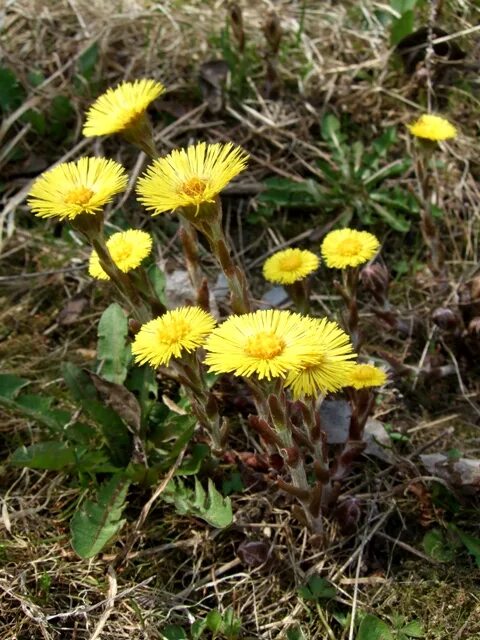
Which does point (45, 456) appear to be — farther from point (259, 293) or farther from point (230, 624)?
point (259, 293)

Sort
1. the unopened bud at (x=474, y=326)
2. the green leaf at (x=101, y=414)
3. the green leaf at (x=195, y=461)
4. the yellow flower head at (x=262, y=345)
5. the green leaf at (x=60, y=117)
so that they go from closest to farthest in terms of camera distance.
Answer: the yellow flower head at (x=262, y=345) → the green leaf at (x=195, y=461) → the green leaf at (x=101, y=414) → the unopened bud at (x=474, y=326) → the green leaf at (x=60, y=117)

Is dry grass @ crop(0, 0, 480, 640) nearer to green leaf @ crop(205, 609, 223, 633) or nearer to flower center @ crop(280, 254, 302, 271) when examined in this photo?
green leaf @ crop(205, 609, 223, 633)

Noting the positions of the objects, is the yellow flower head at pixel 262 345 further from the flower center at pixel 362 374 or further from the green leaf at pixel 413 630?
the green leaf at pixel 413 630

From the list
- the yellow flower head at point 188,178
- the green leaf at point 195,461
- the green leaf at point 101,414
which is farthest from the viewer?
the green leaf at point 101,414

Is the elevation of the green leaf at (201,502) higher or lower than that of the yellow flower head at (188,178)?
lower

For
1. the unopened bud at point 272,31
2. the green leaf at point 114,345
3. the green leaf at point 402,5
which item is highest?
the unopened bud at point 272,31

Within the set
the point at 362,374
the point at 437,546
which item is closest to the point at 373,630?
the point at 437,546

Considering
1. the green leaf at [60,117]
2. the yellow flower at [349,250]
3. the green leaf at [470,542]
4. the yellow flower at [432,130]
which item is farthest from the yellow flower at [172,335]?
the green leaf at [60,117]

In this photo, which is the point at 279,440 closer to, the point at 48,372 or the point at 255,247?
the point at 48,372
